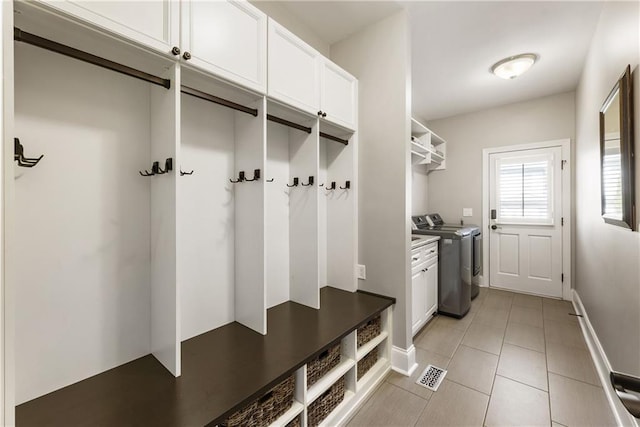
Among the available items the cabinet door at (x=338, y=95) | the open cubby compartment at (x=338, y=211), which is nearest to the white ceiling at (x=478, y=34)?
the cabinet door at (x=338, y=95)

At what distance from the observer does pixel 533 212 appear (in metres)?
3.71

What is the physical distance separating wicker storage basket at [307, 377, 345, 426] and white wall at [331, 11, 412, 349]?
66 cm

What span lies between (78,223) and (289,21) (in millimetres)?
1892

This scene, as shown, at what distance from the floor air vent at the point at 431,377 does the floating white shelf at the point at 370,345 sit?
36 centimetres

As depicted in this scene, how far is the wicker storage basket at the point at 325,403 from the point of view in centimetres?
142

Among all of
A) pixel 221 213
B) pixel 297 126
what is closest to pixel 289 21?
pixel 297 126

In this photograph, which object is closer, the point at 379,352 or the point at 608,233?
the point at 608,233

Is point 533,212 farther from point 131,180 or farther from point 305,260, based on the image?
point 131,180

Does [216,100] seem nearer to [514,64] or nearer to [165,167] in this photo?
[165,167]

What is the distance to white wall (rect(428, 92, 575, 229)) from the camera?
3.54 metres

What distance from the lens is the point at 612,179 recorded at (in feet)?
5.46

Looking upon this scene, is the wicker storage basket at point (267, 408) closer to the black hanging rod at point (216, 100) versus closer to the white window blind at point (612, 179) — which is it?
the black hanging rod at point (216, 100)

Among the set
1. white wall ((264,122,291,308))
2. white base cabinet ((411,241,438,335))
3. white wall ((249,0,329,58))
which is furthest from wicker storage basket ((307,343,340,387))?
white wall ((249,0,329,58))

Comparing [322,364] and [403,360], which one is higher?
[322,364]
